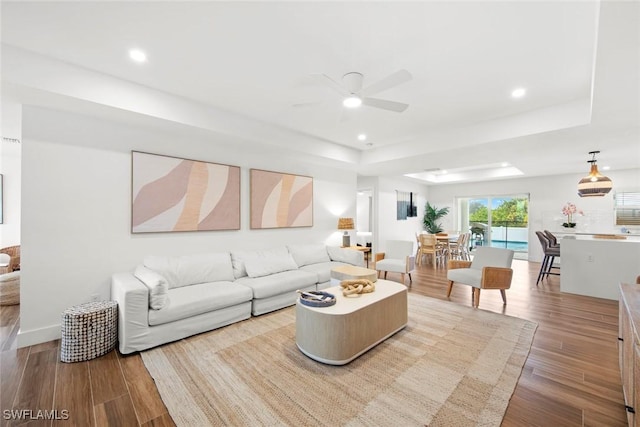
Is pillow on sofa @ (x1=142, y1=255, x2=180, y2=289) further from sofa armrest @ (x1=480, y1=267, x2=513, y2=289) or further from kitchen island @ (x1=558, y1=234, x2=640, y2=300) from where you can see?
kitchen island @ (x1=558, y1=234, x2=640, y2=300)

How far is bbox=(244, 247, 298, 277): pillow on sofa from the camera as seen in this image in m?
3.89

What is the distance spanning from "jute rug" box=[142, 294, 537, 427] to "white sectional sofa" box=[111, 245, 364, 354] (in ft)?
0.61

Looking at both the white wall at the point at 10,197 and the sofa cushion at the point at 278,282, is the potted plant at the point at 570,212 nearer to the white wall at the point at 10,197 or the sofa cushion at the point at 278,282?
the sofa cushion at the point at 278,282

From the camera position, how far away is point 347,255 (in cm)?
→ 494

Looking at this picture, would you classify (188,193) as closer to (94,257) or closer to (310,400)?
(94,257)

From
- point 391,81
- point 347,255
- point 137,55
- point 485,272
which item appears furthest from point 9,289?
point 485,272

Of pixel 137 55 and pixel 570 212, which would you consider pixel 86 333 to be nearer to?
pixel 137 55

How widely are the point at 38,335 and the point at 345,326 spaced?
318 cm

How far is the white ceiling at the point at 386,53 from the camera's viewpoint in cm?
190

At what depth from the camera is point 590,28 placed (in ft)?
6.65

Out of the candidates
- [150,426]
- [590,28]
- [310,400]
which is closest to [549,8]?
[590,28]

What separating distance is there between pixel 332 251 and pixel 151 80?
374 centimetres

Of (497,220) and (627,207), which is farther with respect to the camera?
(497,220)

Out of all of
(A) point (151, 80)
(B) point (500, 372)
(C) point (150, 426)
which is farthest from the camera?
(A) point (151, 80)
